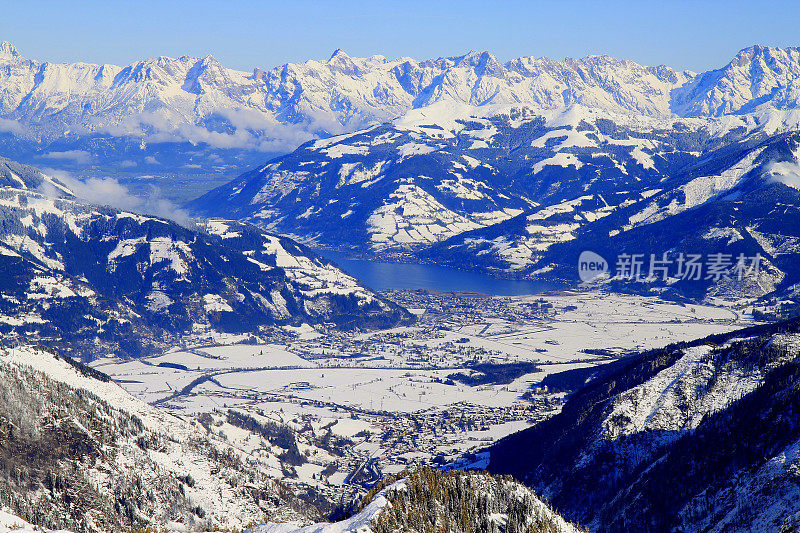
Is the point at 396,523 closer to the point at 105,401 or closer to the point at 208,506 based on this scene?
the point at 208,506

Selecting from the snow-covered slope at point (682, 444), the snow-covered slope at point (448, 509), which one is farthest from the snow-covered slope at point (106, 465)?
the snow-covered slope at point (682, 444)

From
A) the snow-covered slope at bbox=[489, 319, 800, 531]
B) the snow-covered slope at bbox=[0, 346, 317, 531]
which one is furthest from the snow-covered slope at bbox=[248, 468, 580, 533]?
the snow-covered slope at bbox=[0, 346, 317, 531]

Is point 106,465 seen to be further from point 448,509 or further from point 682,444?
point 682,444

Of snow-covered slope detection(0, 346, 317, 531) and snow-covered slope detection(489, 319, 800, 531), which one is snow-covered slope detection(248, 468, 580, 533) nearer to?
snow-covered slope detection(489, 319, 800, 531)

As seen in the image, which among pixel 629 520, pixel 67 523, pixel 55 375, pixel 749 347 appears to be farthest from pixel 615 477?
pixel 55 375

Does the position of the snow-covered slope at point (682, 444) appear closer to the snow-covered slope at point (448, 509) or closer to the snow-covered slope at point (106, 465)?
the snow-covered slope at point (448, 509)

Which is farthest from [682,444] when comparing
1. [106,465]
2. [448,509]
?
[106,465]
